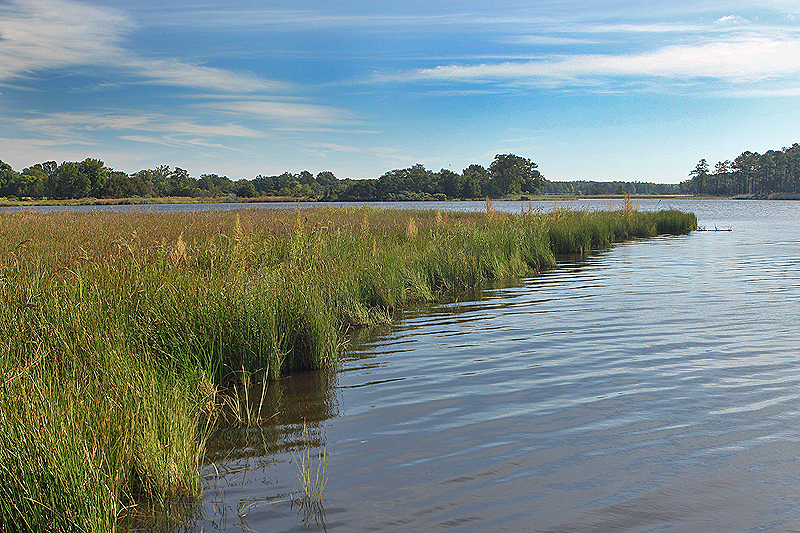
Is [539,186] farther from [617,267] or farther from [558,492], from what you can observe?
[558,492]

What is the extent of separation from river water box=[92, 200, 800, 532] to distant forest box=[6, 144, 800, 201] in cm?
8294

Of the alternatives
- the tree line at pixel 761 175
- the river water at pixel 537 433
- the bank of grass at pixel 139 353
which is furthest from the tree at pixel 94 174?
the tree line at pixel 761 175

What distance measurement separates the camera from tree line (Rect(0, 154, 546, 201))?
98.2m

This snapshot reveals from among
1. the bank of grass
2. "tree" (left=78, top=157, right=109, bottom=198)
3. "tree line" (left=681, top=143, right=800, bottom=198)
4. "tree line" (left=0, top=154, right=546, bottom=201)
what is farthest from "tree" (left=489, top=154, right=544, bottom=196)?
the bank of grass

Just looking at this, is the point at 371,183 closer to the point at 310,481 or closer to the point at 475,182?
the point at 475,182

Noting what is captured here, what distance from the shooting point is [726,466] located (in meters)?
4.00

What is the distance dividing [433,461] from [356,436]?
2.57 ft

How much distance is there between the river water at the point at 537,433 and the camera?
345cm

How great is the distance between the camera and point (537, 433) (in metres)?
4.60

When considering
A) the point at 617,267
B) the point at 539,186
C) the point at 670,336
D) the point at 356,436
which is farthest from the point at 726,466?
the point at 539,186

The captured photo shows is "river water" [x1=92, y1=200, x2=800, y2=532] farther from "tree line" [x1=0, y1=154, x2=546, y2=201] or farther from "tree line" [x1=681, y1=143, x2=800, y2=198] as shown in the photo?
"tree line" [x1=681, y1=143, x2=800, y2=198]

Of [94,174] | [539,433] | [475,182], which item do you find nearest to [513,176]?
[475,182]

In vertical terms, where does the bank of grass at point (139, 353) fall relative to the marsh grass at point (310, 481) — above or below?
above

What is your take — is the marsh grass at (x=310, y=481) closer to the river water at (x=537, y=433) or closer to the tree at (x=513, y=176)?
the river water at (x=537, y=433)
